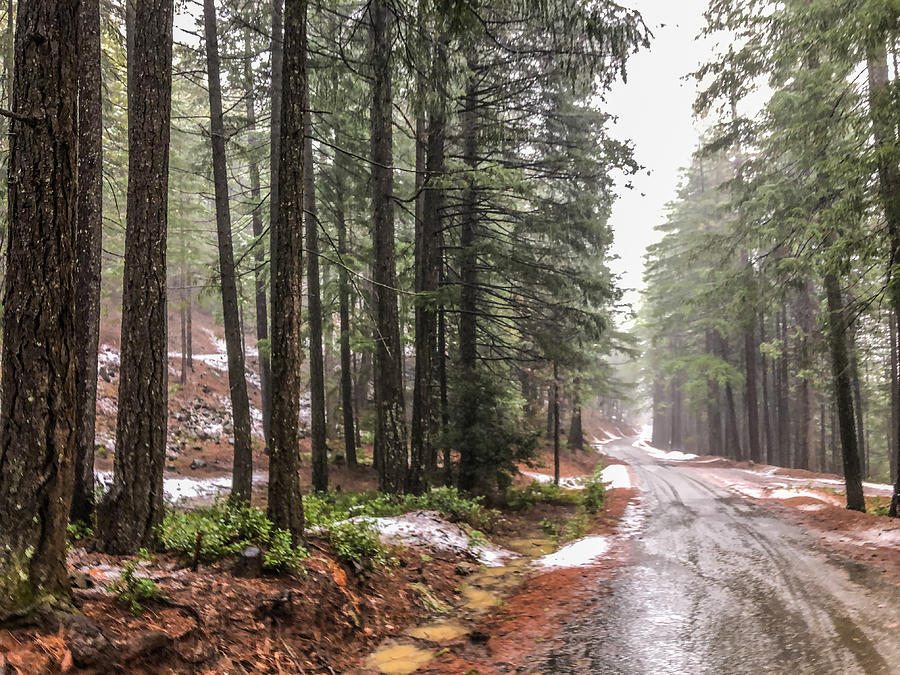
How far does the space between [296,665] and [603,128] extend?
1593cm

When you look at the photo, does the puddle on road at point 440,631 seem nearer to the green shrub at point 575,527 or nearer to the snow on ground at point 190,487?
the green shrub at point 575,527

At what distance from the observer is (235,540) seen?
6.35 meters

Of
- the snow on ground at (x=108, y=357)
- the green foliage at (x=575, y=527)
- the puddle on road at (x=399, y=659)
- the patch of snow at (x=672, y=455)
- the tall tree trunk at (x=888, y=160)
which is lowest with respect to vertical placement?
the patch of snow at (x=672, y=455)

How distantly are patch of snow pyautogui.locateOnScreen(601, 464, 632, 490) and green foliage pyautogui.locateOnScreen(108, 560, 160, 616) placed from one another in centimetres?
1694

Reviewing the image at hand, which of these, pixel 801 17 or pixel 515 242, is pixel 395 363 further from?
pixel 801 17

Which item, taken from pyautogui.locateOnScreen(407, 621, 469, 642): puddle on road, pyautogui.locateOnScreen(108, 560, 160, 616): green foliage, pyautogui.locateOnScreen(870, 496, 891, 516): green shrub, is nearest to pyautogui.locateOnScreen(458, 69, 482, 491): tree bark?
pyautogui.locateOnScreen(407, 621, 469, 642): puddle on road

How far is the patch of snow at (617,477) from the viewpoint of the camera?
2013cm

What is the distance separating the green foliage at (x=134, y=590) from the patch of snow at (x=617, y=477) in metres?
16.9

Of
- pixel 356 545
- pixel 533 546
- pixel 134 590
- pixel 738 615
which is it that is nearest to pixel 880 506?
pixel 533 546

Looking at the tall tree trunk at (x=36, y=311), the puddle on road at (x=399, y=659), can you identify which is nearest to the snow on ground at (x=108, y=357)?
the tall tree trunk at (x=36, y=311)

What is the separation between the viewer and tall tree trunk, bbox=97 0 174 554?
19.8ft

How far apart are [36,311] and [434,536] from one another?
6989 millimetres

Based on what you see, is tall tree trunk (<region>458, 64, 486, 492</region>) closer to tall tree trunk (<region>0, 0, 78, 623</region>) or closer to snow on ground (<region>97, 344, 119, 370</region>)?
tall tree trunk (<region>0, 0, 78, 623</region>)

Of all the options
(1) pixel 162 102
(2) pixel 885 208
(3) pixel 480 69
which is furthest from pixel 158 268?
(2) pixel 885 208
